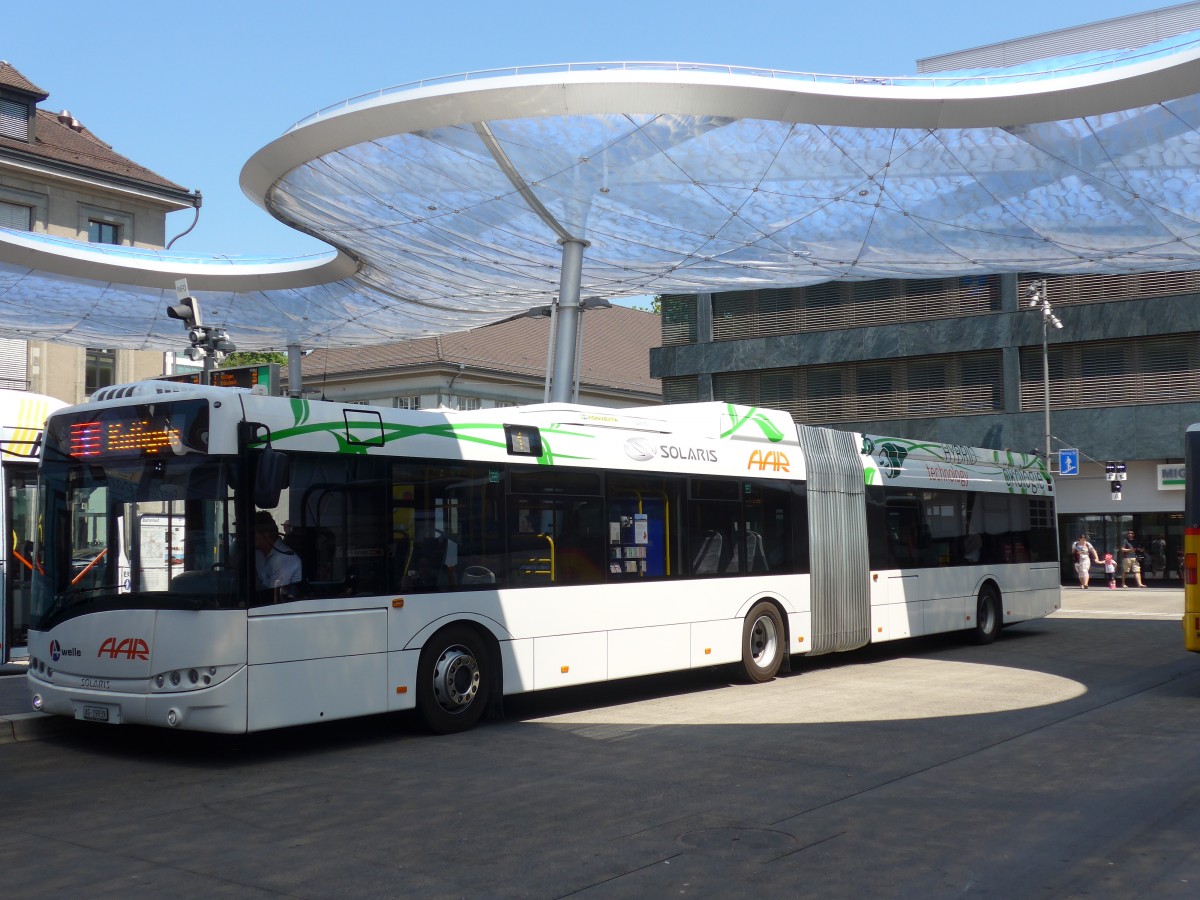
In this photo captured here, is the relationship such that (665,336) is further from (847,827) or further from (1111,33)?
(847,827)

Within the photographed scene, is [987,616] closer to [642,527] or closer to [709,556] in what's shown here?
[709,556]

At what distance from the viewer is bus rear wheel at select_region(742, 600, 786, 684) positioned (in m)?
15.2

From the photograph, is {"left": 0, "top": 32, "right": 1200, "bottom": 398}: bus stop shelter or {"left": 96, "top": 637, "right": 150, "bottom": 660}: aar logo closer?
{"left": 96, "top": 637, "right": 150, "bottom": 660}: aar logo

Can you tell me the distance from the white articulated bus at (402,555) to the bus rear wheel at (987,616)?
470cm

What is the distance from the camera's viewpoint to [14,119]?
1693 inches

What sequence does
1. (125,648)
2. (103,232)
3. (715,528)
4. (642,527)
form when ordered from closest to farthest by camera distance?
1. (125,648)
2. (642,527)
3. (715,528)
4. (103,232)

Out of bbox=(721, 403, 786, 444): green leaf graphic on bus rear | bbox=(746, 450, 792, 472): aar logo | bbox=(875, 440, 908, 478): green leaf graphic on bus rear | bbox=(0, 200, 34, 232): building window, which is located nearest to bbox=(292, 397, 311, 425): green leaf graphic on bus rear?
bbox=(721, 403, 786, 444): green leaf graphic on bus rear

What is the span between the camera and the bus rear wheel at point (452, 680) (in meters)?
11.3

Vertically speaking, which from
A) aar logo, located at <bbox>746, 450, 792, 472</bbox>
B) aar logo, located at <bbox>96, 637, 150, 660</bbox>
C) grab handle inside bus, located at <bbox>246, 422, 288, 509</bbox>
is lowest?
aar logo, located at <bbox>96, 637, 150, 660</bbox>

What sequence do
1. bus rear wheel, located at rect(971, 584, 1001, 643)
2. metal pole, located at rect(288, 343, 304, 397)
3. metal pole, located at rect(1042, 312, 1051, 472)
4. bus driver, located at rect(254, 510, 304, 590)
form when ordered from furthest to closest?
metal pole, located at rect(1042, 312, 1051, 472), metal pole, located at rect(288, 343, 304, 397), bus rear wheel, located at rect(971, 584, 1001, 643), bus driver, located at rect(254, 510, 304, 590)

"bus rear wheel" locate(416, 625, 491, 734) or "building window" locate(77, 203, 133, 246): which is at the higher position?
"building window" locate(77, 203, 133, 246)

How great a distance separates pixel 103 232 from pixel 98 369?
509 centimetres

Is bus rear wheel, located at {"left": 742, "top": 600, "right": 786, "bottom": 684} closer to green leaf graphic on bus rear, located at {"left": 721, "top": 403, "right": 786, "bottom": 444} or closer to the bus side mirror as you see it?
green leaf graphic on bus rear, located at {"left": 721, "top": 403, "right": 786, "bottom": 444}

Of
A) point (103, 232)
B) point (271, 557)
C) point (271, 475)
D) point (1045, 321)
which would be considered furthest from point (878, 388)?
point (271, 475)
